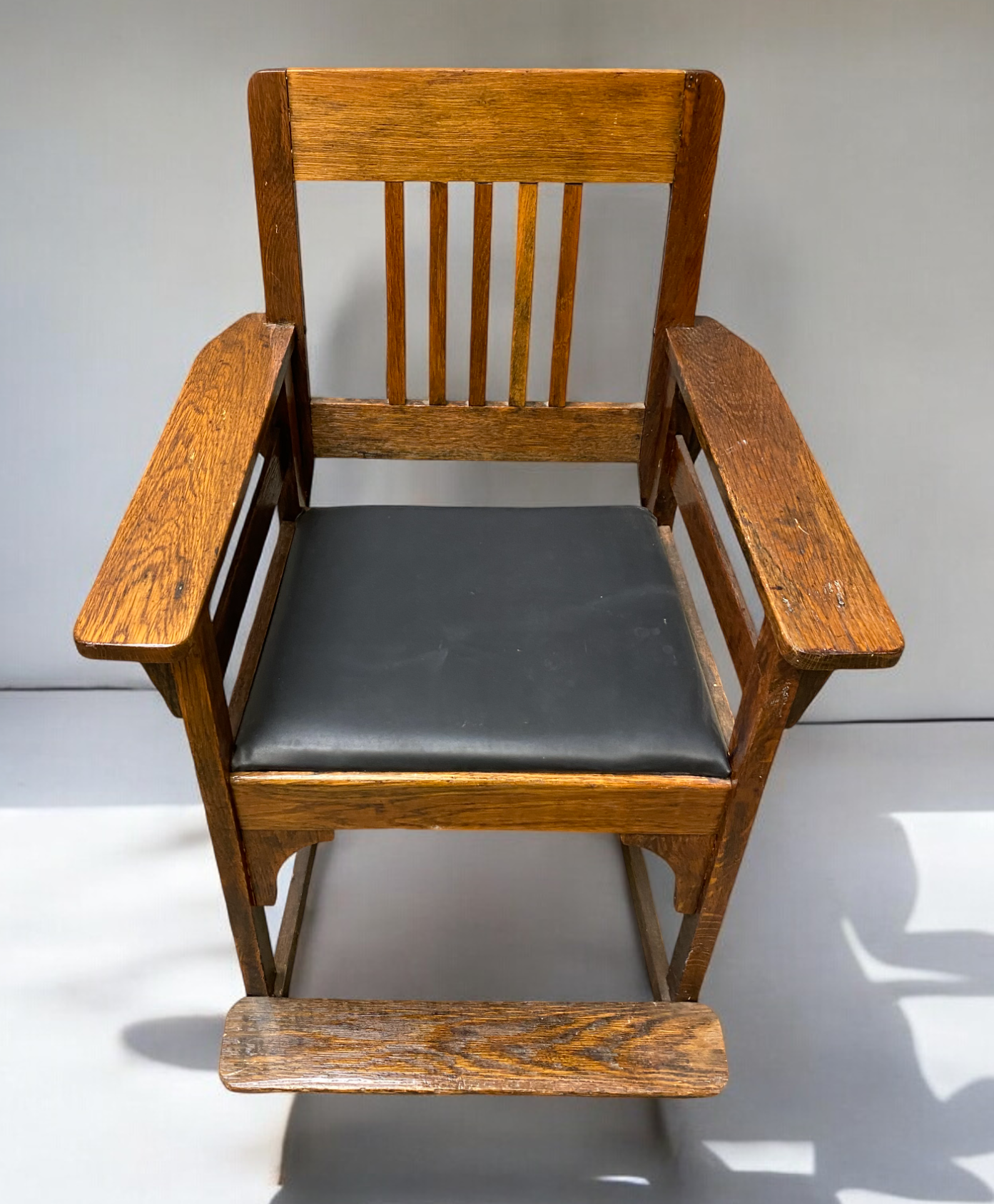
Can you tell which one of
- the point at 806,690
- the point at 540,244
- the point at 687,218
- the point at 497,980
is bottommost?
the point at 497,980

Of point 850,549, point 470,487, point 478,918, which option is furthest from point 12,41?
point 478,918

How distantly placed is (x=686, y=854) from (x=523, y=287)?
2.02ft

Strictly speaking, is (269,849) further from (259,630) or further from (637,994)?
(637,994)

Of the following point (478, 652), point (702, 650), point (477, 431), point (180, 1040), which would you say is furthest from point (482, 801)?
point (180, 1040)

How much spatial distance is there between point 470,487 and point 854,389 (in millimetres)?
562

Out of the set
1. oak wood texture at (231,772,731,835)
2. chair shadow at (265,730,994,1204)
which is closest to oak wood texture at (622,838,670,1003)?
chair shadow at (265,730,994,1204)

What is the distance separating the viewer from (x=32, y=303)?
139cm

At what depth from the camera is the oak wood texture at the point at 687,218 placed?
1045mm

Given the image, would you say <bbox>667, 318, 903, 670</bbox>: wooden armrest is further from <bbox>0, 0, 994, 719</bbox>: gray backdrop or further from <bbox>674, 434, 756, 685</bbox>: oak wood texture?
<bbox>0, 0, 994, 719</bbox>: gray backdrop

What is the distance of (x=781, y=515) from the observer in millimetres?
874

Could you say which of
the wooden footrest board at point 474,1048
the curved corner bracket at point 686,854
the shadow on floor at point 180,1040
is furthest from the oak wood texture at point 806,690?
the shadow on floor at point 180,1040

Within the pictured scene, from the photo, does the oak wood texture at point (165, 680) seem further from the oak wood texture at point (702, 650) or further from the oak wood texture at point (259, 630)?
the oak wood texture at point (702, 650)

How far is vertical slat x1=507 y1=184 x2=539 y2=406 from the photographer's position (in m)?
1.09

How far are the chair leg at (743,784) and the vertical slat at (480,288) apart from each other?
1.60 feet
